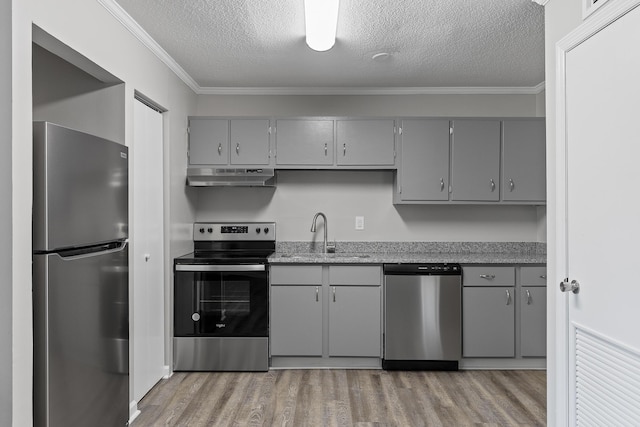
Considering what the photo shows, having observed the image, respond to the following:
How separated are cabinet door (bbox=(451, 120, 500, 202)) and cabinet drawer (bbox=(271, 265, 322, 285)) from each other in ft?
4.77

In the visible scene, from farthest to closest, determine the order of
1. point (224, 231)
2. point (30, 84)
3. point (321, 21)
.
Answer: point (224, 231) < point (321, 21) < point (30, 84)

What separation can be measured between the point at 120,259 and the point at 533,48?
3037 mm

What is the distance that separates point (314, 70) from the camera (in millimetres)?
3396

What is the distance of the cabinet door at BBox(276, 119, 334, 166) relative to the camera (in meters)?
3.65

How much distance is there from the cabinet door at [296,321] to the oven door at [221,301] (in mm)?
93

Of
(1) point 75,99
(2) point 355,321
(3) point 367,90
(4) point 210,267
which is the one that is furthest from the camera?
(3) point 367,90

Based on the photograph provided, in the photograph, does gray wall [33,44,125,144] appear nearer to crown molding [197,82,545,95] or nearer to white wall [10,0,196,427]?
white wall [10,0,196,427]

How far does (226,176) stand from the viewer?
3572 mm

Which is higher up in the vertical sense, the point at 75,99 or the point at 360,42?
the point at 360,42

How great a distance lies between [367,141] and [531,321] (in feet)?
6.62

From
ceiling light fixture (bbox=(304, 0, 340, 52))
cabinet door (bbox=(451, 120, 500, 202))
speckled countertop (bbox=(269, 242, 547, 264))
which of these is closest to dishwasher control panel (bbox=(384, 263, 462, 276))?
speckled countertop (bbox=(269, 242, 547, 264))

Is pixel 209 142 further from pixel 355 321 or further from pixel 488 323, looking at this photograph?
pixel 488 323
